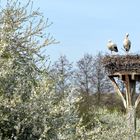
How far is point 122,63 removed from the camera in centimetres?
2070

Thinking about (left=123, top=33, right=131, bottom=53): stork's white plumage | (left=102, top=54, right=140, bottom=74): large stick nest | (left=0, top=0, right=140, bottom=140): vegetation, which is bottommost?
(left=0, top=0, right=140, bottom=140): vegetation

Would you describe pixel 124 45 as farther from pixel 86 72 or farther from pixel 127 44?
pixel 86 72

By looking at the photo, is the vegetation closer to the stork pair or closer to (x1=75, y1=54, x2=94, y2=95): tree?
the stork pair

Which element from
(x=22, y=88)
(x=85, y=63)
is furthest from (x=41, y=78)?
(x=85, y=63)

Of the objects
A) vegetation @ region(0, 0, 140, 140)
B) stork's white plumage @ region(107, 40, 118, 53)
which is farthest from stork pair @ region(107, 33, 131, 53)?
vegetation @ region(0, 0, 140, 140)

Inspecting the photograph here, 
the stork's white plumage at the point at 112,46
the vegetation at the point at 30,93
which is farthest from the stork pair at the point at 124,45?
the vegetation at the point at 30,93

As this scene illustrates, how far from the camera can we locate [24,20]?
4.91 meters

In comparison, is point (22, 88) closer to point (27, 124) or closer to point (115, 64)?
point (27, 124)

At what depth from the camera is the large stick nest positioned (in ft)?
67.9

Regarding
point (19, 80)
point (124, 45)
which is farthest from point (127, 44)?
point (19, 80)

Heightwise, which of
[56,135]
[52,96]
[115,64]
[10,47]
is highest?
[115,64]

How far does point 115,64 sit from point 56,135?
1664cm

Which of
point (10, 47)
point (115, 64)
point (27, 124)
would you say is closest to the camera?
point (27, 124)

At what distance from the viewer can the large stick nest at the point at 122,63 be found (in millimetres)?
20688
